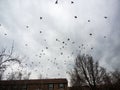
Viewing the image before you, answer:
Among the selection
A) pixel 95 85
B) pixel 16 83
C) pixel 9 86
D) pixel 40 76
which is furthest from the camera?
pixel 40 76

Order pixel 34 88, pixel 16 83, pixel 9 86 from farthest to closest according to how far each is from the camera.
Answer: pixel 34 88
pixel 16 83
pixel 9 86

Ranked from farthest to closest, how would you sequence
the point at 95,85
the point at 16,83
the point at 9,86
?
the point at 95,85 < the point at 16,83 < the point at 9,86

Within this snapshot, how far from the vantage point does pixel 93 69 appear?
35.7 meters

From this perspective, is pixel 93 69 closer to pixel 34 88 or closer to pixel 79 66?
pixel 79 66

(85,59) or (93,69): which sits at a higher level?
(85,59)

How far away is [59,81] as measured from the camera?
117 feet

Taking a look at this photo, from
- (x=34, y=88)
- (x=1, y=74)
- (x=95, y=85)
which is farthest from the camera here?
(x=34, y=88)

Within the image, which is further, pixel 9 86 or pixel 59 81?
pixel 59 81

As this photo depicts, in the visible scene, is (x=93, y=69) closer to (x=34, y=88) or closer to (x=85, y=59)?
(x=85, y=59)

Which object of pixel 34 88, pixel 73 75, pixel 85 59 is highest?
pixel 85 59

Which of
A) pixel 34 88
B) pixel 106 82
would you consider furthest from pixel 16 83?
pixel 106 82

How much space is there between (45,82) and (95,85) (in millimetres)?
11379

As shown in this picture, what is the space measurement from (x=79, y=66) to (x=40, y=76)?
18889mm

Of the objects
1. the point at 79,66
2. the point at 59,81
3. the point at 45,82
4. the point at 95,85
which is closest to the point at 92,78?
the point at 95,85
